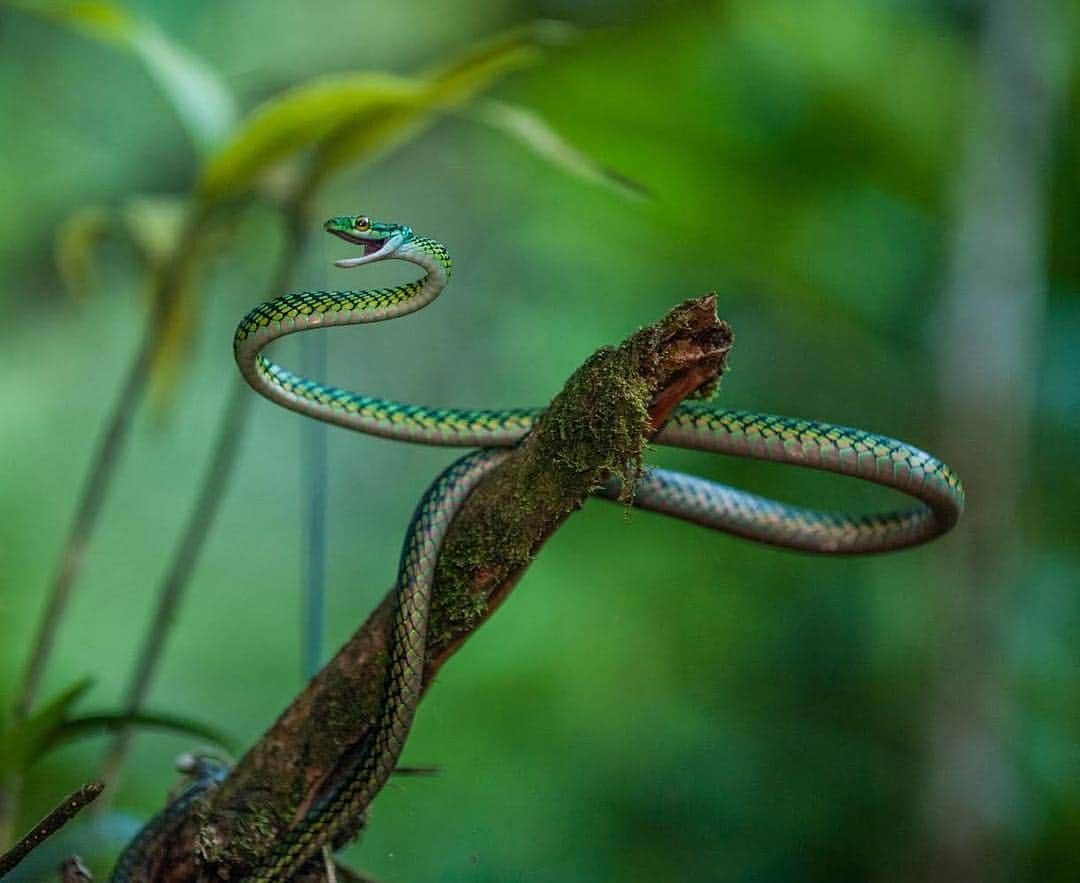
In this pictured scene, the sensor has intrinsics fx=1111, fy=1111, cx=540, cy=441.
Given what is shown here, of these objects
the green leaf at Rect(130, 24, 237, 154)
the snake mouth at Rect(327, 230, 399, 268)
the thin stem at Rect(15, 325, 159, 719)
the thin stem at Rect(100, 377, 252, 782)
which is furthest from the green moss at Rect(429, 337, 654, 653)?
the green leaf at Rect(130, 24, 237, 154)

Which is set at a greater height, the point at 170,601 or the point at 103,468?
the point at 103,468

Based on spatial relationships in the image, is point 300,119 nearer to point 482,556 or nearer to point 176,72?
point 176,72

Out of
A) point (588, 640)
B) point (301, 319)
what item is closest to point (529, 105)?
point (588, 640)

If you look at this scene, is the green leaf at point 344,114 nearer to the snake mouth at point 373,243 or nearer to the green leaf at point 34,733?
the snake mouth at point 373,243

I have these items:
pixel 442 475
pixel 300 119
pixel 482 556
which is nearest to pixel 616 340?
pixel 300 119

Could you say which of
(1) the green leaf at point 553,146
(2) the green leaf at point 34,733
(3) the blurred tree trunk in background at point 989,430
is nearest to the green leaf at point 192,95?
(1) the green leaf at point 553,146

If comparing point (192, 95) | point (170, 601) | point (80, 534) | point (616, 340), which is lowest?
point (616, 340)

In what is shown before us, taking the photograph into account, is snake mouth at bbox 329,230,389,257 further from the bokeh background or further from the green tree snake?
the bokeh background

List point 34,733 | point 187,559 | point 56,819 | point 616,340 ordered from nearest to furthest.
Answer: point 56,819
point 34,733
point 187,559
point 616,340
